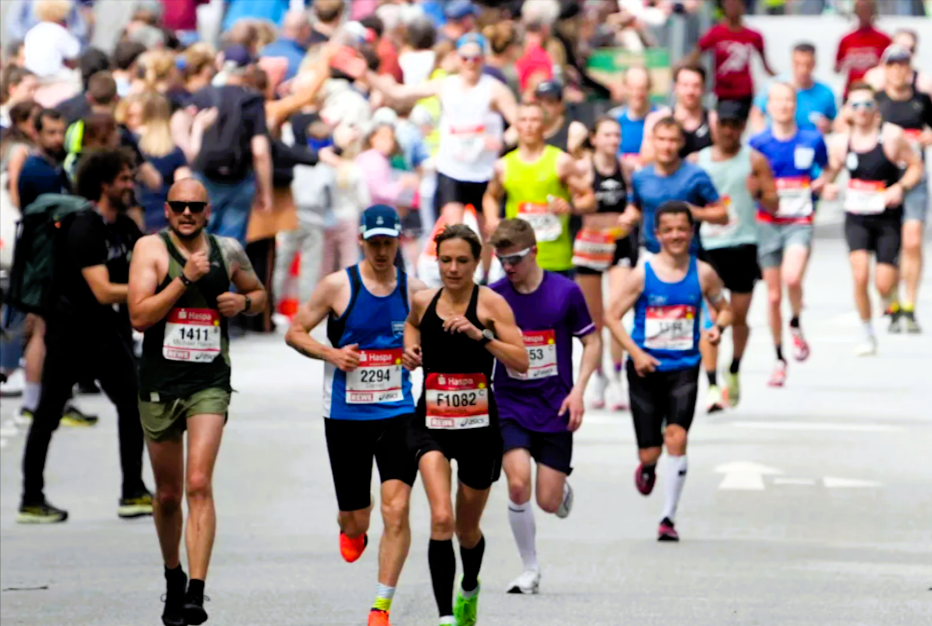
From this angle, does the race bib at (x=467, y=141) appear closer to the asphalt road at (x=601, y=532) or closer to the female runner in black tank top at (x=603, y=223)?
the female runner in black tank top at (x=603, y=223)

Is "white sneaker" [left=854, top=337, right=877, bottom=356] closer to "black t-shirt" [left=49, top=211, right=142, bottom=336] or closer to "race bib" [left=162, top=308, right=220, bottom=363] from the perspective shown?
"black t-shirt" [left=49, top=211, right=142, bottom=336]

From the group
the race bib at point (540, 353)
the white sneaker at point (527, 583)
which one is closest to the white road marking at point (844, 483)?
the race bib at point (540, 353)

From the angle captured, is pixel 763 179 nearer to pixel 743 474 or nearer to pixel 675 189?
pixel 675 189

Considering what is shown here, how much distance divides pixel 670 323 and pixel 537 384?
155 centimetres

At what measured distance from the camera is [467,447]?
31.8 ft

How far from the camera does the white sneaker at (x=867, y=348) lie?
65.1ft

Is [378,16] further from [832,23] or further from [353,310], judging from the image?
[353,310]

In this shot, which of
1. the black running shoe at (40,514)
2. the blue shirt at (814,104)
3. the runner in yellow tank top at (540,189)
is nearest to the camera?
the black running shoe at (40,514)

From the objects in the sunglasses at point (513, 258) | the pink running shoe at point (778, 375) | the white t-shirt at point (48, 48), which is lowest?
the pink running shoe at point (778, 375)

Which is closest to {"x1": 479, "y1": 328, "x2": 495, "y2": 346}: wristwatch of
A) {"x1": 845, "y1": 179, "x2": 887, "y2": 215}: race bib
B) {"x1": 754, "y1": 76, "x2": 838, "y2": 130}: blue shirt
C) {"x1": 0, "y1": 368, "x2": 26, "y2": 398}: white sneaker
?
{"x1": 0, "y1": 368, "x2": 26, "y2": 398}: white sneaker

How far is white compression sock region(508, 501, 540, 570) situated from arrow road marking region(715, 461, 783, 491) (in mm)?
3214

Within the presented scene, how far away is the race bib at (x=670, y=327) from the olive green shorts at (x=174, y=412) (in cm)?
Answer: 294

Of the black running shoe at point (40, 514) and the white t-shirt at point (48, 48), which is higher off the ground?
the white t-shirt at point (48, 48)

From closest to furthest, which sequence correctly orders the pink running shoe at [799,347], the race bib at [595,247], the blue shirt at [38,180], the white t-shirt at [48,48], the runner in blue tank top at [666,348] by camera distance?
the runner in blue tank top at [666,348] < the blue shirt at [38,180] < the race bib at [595,247] < the pink running shoe at [799,347] < the white t-shirt at [48,48]
